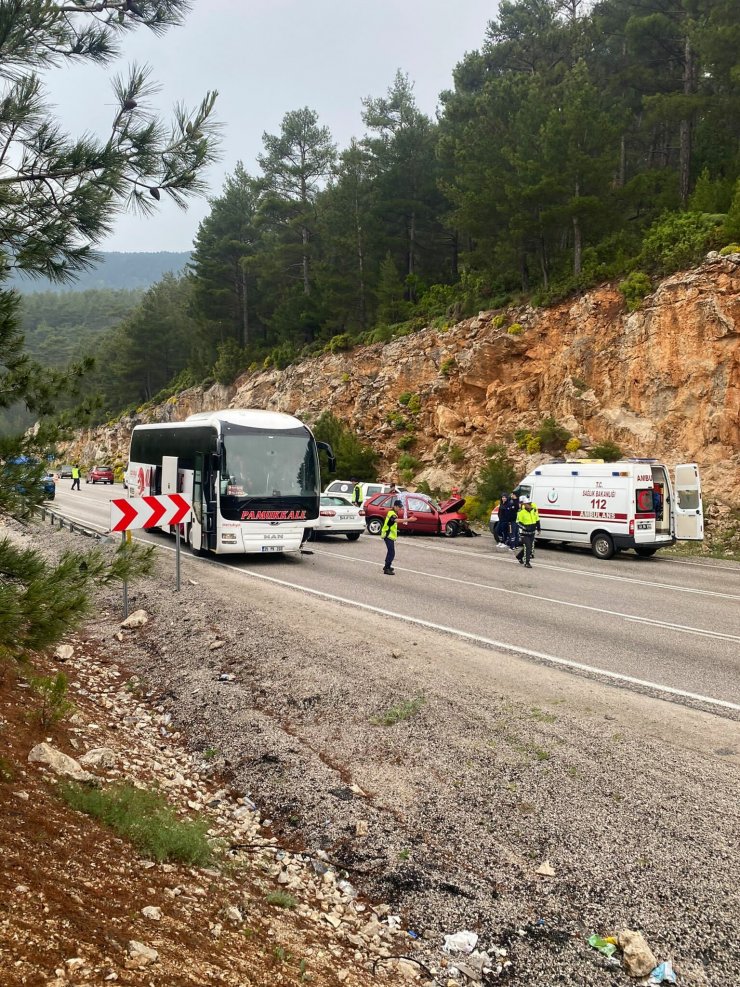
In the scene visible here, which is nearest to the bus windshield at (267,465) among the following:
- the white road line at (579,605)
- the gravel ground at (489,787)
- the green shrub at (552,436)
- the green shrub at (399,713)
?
the white road line at (579,605)

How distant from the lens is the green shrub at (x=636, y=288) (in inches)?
1048

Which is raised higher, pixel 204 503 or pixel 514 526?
pixel 204 503

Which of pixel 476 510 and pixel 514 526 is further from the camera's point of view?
pixel 476 510

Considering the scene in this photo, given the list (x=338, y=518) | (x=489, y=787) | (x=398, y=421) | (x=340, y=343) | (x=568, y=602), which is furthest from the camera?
(x=340, y=343)

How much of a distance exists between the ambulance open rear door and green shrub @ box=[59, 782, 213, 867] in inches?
693

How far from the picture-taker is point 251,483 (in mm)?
16156

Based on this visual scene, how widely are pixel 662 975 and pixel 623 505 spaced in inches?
635

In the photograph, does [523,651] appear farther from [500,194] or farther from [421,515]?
[500,194]

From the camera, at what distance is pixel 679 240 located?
26422mm

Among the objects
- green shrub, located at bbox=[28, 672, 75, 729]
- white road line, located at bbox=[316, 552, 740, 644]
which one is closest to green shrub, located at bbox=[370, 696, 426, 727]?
green shrub, located at bbox=[28, 672, 75, 729]

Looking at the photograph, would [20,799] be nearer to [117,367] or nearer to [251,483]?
[251,483]

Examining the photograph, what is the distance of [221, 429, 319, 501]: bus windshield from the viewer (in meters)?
16.0

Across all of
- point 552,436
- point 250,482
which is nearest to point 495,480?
point 552,436

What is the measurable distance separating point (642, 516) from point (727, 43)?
23.2 metres
